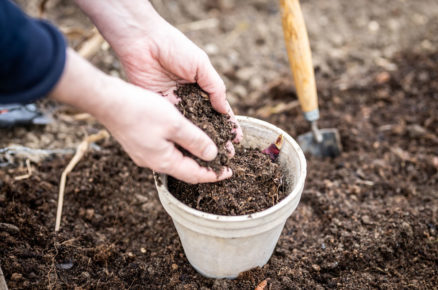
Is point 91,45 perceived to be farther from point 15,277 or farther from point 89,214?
point 15,277

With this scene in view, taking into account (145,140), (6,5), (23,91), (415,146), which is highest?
(6,5)

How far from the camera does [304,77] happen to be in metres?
2.32

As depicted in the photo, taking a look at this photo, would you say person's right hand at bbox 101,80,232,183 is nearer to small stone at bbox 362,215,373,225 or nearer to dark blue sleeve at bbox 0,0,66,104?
dark blue sleeve at bbox 0,0,66,104

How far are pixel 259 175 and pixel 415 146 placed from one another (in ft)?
5.06

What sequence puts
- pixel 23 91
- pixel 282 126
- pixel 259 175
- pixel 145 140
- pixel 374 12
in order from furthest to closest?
pixel 374 12
pixel 282 126
pixel 259 175
pixel 145 140
pixel 23 91

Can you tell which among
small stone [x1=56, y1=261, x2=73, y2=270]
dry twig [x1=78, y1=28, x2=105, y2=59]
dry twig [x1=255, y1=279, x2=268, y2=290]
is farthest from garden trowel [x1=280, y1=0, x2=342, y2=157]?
small stone [x1=56, y1=261, x2=73, y2=270]

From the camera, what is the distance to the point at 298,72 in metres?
2.32

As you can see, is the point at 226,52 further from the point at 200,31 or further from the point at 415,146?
the point at 415,146

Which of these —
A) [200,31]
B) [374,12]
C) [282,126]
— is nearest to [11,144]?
[282,126]

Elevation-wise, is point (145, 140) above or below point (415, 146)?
above

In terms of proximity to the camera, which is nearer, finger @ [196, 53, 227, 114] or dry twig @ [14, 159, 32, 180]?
finger @ [196, 53, 227, 114]

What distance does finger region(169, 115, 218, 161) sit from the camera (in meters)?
1.28

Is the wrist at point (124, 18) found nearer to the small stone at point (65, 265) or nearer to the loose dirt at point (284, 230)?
the loose dirt at point (284, 230)

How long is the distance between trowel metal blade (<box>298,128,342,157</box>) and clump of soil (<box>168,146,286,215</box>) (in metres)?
0.95
